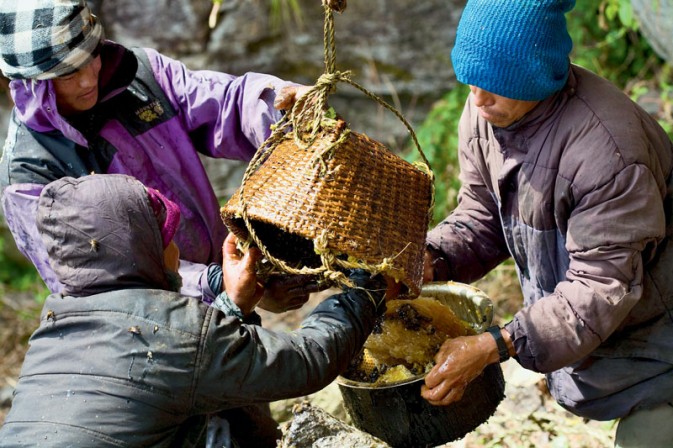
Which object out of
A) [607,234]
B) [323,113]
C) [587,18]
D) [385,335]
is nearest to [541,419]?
[385,335]

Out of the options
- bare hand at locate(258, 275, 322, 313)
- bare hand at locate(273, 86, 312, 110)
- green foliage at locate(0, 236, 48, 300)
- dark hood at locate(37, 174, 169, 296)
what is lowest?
green foliage at locate(0, 236, 48, 300)

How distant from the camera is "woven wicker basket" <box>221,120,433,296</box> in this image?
2.49 m

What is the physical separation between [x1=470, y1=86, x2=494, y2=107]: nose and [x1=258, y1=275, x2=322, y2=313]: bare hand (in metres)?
0.95

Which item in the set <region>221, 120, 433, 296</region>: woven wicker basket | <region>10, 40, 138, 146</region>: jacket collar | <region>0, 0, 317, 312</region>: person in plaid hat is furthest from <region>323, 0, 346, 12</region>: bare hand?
<region>10, 40, 138, 146</region>: jacket collar

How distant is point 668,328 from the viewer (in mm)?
2906

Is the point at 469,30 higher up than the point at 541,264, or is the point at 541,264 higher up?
the point at 469,30

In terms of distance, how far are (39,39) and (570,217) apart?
208 cm

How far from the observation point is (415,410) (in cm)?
296

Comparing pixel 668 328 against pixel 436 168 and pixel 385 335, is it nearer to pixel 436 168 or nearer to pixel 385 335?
pixel 385 335

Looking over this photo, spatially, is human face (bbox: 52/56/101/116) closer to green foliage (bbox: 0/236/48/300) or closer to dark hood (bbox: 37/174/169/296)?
dark hood (bbox: 37/174/169/296)

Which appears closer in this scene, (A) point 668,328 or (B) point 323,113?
(B) point 323,113

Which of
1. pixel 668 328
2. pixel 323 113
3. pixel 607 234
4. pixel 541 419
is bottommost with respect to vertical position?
pixel 541 419

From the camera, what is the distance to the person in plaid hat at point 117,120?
122 inches

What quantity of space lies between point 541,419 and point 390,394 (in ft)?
5.79
